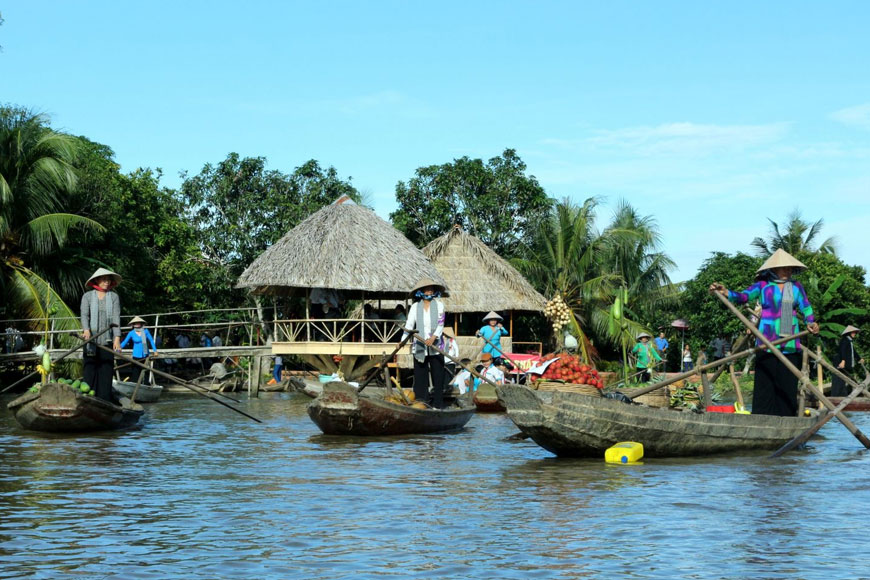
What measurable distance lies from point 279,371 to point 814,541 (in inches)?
872

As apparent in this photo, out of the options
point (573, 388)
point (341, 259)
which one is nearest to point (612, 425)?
point (573, 388)

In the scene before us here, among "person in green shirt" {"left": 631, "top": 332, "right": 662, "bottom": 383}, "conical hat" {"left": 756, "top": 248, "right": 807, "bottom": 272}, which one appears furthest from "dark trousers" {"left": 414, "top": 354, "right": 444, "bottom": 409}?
"person in green shirt" {"left": 631, "top": 332, "right": 662, "bottom": 383}

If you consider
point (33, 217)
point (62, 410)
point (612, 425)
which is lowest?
point (62, 410)

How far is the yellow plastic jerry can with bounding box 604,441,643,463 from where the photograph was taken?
9.62 metres

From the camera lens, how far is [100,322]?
12883mm

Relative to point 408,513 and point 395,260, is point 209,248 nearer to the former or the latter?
point 395,260

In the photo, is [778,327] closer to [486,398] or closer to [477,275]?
[486,398]

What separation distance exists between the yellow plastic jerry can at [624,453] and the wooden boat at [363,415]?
2.95m

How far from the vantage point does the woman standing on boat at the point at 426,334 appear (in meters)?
13.2

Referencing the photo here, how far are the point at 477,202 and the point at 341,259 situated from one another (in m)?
9.31

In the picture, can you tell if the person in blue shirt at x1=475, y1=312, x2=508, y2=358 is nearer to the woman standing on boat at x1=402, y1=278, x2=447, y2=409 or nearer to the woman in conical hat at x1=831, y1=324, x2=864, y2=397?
the woman standing on boat at x1=402, y1=278, x2=447, y2=409

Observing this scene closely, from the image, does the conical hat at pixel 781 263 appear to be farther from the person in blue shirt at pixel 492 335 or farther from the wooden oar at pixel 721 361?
the person in blue shirt at pixel 492 335

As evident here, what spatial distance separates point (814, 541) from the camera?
642 cm

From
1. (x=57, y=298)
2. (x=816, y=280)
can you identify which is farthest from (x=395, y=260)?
(x=816, y=280)
